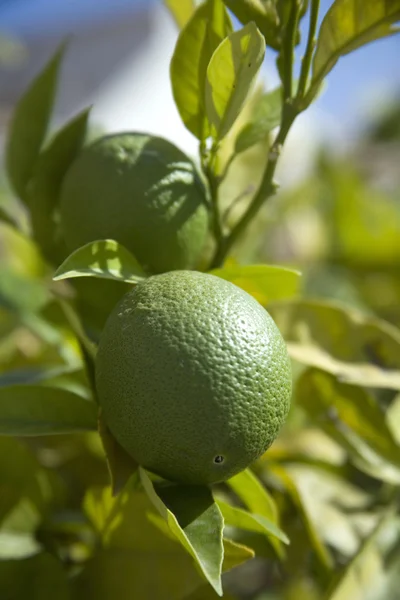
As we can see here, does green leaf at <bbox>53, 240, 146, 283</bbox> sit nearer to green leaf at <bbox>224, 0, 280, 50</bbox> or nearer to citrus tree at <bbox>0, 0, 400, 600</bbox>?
citrus tree at <bbox>0, 0, 400, 600</bbox>

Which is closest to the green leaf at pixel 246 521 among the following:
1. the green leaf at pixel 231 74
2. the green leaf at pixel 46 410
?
the green leaf at pixel 46 410

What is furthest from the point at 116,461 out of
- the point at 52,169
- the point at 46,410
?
the point at 52,169

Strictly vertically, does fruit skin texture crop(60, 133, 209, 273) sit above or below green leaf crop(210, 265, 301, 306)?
above

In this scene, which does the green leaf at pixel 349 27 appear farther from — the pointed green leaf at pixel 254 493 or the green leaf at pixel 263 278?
the pointed green leaf at pixel 254 493

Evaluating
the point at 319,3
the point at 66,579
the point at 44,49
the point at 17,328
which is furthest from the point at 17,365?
the point at 44,49

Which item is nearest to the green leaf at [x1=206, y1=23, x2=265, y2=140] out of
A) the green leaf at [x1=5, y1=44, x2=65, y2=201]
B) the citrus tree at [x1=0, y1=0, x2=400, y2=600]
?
the citrus tree at [x1=0, y1=0, x2=400, y2=600]

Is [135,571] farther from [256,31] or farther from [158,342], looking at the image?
[256,31]
